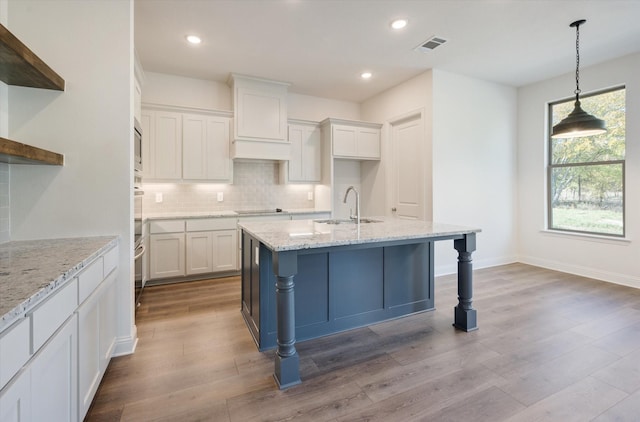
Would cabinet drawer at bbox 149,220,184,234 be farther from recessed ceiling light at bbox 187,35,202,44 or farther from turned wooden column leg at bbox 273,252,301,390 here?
turned wooden column leg at bbox 273,252,301,390

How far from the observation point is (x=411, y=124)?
15.3 feet

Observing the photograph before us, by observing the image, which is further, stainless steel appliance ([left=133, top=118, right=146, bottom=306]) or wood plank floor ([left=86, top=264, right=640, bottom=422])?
stainless steel appliance ([left=133, top=118, right=146, bottom=306])

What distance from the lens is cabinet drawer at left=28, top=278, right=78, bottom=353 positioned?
1044 millimetres

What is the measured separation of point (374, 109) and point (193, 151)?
3.16 m

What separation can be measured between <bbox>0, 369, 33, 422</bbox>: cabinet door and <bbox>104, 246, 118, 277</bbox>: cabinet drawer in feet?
3.44

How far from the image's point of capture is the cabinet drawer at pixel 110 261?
194 cm

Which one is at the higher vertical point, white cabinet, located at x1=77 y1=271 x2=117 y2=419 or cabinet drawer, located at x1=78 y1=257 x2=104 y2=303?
cabinet drawer, located at x1=78 y1=257 x2=104 y2=303

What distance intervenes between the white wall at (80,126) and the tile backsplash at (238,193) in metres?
2.16

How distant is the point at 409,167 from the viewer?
15.5ft

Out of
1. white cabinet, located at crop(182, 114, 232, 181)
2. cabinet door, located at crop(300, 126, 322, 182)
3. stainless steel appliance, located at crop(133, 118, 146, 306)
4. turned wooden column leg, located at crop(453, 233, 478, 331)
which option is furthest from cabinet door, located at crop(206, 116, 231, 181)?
turned wooden column leg, located at crop(453, 233, 478, 331)

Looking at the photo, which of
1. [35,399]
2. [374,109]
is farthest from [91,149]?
[374,109]

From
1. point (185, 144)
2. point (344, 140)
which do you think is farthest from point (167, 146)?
point (344, 140)

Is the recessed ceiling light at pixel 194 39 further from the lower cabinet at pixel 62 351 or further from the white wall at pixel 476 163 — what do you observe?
the white wall at pixel 476 163

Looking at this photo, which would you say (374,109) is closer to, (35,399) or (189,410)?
(189,410)
